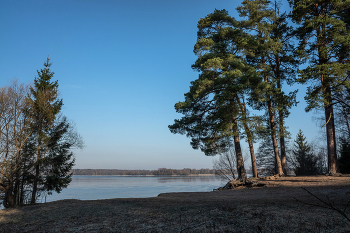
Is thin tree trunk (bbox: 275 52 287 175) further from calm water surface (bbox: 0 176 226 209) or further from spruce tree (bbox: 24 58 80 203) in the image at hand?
spruce tree (bbox: 24 58 80 203)

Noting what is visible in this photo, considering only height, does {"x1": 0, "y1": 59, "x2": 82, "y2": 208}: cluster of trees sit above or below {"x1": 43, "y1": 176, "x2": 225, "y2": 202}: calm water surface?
above

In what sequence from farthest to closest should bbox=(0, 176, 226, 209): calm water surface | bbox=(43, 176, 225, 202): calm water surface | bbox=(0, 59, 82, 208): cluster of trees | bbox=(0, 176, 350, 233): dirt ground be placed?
bbox=(43, 176, 225, 202): calm water surface → bbox=(0, 176, 226, 209): calm water surface → bbox=(0, 59, 82, 208): cluster of trees → bbox=(0, 176, 350, 233): dirt ground

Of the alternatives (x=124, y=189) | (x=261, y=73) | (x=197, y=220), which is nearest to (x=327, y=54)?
(x=261, y=73)

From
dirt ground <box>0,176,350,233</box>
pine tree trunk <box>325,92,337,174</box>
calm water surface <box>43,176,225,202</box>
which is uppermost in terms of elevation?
pine tree trunk <box>325,92,337,174</box>

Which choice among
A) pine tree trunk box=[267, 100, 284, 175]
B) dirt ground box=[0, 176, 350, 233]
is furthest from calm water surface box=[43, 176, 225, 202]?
dirt ground box=[0, 176, 350, 233]

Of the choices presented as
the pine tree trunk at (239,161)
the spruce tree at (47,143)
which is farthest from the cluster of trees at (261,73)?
the spruce tree at (47,143)

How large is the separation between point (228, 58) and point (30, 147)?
49.2 ft

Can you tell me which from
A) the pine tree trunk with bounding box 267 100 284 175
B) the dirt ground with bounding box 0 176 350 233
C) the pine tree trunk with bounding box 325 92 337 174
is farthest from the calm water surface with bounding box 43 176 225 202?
the pine tree trunk with bounding box 325 92 337 174

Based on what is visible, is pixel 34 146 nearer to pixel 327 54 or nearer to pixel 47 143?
pixel 47 143

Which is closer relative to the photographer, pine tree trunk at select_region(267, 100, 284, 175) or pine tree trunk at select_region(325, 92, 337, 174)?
pine tree trunk at select_region(325, 92, 337, 174)

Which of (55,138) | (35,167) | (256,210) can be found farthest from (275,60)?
(35,167)

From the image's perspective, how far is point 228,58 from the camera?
17219 mm

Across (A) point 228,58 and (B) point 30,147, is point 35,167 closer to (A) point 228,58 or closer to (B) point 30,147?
(B) point 30,147

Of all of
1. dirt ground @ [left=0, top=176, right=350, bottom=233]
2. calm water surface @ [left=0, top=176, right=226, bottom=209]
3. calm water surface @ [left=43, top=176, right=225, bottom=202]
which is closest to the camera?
dirt ground @ [left=0, top=176, right=350, bottom=233]
